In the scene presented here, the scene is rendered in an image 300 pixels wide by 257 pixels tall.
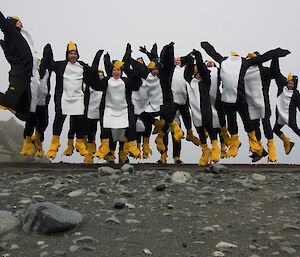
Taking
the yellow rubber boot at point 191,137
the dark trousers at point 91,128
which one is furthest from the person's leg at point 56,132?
the yellow rubber boot at point 191,137

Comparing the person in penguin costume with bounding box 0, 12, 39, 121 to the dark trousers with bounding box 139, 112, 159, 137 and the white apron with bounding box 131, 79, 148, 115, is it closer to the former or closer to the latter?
the white apron with bounding box 131, 79, 148, 115

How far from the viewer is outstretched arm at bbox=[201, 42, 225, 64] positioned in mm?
6629

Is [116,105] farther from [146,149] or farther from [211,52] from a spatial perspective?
[211,52]

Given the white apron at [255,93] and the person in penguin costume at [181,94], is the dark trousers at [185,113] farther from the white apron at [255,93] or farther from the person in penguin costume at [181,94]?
the white apron at [255,93]

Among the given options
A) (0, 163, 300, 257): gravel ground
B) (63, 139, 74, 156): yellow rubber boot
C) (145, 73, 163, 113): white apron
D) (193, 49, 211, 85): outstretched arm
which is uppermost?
(193, 49, 211, 85): outstretched arm

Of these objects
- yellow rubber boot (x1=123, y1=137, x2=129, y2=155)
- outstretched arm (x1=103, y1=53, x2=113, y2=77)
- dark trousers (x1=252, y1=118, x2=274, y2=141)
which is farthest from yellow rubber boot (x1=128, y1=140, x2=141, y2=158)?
dark trousers (x1=252, y1=118, x2=274, y2=141)

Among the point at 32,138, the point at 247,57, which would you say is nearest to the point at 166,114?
the point at 247,57

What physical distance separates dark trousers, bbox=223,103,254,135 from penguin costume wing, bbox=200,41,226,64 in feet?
3.42

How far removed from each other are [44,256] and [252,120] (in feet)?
17.4

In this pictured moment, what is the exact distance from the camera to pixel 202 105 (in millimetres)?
6293

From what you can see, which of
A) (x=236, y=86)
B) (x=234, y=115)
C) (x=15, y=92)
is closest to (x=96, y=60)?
(x=15, y=92)

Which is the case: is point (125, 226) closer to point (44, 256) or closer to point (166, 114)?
point (44, 256)

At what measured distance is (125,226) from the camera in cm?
267

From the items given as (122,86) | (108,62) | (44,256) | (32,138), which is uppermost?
(108,62)
